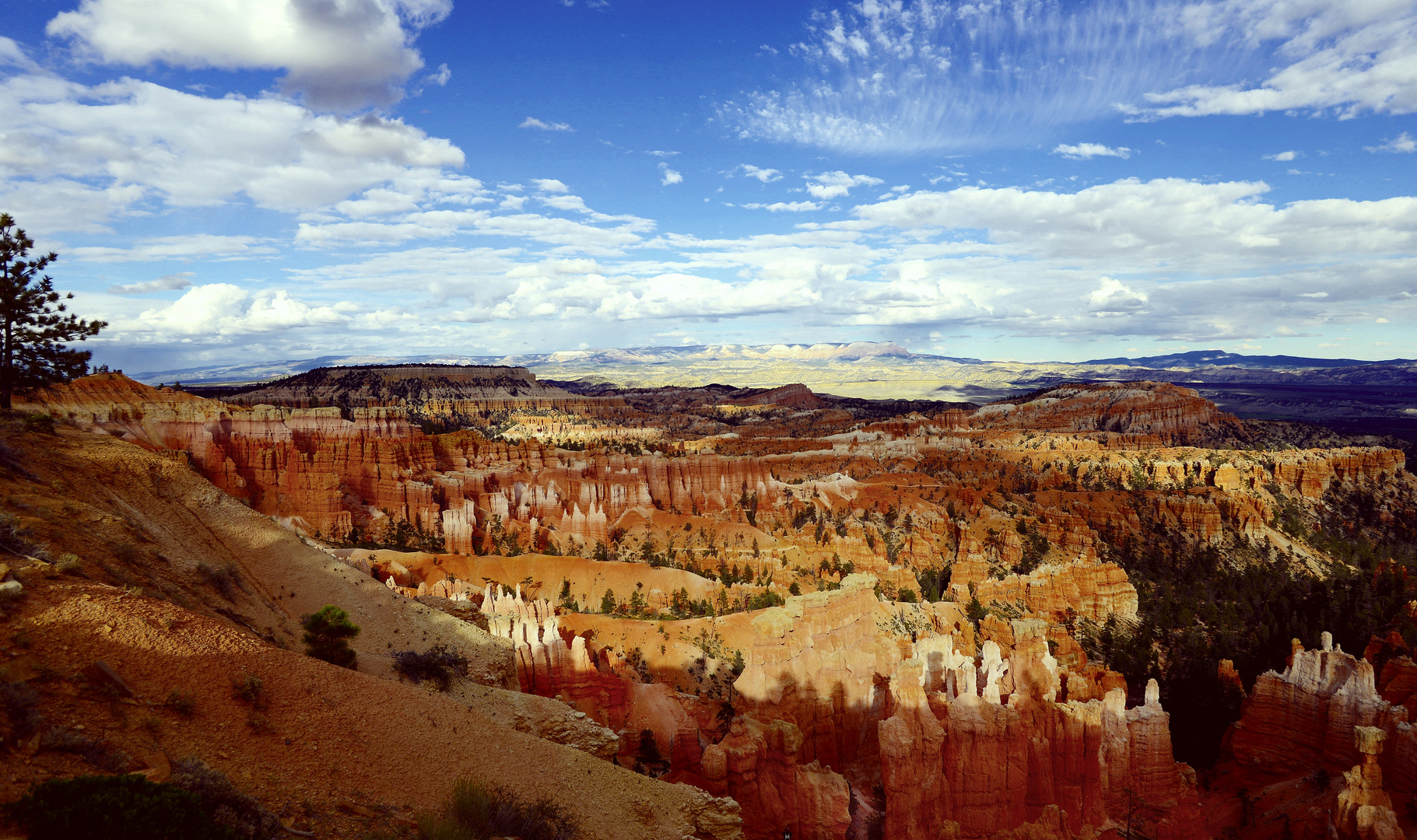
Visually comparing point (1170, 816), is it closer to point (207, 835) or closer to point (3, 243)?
point (207, 835)

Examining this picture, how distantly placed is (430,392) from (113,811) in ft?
528

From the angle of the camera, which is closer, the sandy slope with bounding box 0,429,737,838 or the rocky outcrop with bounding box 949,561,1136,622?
the sandy slope with bounding box 0,429,737,838

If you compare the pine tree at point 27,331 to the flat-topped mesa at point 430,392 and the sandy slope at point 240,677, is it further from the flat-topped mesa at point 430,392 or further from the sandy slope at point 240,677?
the flat-topped mesa at point 430,392

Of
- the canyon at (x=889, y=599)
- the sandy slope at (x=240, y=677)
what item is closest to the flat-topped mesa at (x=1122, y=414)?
Result: the canyon at (x=889, y=599)

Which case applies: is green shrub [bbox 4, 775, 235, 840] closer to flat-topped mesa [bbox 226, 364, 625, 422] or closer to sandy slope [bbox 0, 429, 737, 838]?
sandy slope [bbox 0, 429, 737, 838]

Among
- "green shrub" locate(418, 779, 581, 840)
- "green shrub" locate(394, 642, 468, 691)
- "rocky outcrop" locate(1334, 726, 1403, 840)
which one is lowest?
"rocky outcrop" locate(1334, 726, 1403, 840)

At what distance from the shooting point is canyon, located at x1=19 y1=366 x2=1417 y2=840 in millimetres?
23172

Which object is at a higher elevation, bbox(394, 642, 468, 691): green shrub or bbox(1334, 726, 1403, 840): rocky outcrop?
bbox(394, 642, 468, 691): green shrub

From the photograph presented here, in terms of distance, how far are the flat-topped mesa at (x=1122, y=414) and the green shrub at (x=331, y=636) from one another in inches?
4577

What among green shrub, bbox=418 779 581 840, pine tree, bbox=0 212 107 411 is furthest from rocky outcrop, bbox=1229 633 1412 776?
pine tree, bbox=0 212 107 411

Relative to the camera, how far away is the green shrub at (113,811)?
6320 millimetres

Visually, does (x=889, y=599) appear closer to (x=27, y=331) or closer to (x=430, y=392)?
(x=27, y=331)

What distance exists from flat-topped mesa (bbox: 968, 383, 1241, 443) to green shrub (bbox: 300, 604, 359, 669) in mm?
116264

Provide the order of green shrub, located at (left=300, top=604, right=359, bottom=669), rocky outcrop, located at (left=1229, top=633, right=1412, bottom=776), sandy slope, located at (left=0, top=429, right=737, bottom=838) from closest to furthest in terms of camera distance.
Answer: sandy slope, located at (left=0, top=429, right=737, bottom=838), green shrub, located at (left=300, top=604, right=359, bottom=669), rocky outcrop, located at (left=1229, top=633, right=1412, bottom=776)
